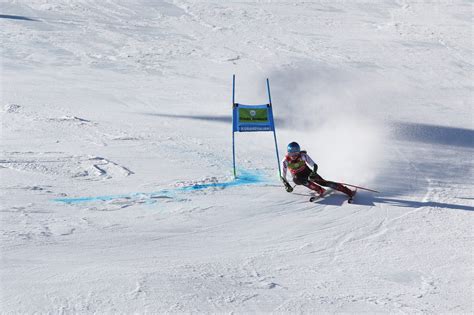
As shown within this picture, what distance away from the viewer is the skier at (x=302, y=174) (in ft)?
36.1

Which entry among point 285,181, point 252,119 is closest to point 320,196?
point 285,181

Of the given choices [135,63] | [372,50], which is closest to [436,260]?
[135,63]

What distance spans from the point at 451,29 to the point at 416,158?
1452 centimetres

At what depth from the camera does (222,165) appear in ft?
41.1

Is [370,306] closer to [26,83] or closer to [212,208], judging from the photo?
[212,208]

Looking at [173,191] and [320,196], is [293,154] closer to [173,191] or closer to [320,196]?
[320,196]

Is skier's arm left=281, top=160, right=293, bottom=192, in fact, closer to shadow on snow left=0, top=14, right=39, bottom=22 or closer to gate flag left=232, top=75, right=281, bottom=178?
gate flag left=232, top=75, right=281, bottom=178

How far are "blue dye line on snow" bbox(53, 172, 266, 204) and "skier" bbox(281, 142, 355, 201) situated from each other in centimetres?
67

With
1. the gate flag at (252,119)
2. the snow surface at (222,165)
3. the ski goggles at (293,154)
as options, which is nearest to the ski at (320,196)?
the snow surface at (222,165)

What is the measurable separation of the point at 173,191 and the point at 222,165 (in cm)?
184

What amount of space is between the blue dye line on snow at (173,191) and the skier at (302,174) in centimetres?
67

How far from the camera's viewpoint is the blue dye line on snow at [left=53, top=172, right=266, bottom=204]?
10258 millimetres

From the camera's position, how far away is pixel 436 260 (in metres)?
8.78

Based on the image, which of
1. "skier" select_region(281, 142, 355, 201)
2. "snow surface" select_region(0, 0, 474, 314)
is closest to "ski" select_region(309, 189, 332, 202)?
"skier" select_region(281, 142, 355, 201)
